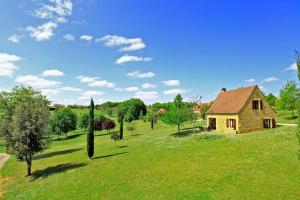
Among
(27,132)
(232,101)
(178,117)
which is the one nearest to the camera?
(27,132)

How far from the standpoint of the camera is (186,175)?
20.9 metres

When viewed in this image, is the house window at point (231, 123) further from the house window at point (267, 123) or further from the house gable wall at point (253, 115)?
the house window at point (267, 123)

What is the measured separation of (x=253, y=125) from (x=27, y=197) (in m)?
37.1

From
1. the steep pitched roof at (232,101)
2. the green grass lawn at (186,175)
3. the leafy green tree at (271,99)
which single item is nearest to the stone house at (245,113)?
the steep pitched roof at (232,101)

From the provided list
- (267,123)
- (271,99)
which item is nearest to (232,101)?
(267,123)

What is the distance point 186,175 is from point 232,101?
90.1 ft

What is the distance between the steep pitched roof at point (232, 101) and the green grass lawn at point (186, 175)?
28.8 feet

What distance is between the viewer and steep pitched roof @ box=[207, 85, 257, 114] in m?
40.6

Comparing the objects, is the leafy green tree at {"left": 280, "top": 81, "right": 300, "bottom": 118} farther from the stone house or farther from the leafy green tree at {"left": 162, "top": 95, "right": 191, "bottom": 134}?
→ the leafy green tree at {"left": 162, "top": 95, "right": 191, "bottom": 134}

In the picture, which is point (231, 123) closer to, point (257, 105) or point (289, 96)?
point (257, 105)

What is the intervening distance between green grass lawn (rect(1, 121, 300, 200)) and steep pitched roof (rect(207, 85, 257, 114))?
8778mm

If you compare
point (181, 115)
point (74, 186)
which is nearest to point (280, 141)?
point (181, 115)

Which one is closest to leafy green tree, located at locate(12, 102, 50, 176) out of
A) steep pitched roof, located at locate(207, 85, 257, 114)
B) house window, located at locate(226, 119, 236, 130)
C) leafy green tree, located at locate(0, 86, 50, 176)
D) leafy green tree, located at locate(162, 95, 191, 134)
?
leafy green tree, located at locate(0, 86, 50, 176)

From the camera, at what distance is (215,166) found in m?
22.6
